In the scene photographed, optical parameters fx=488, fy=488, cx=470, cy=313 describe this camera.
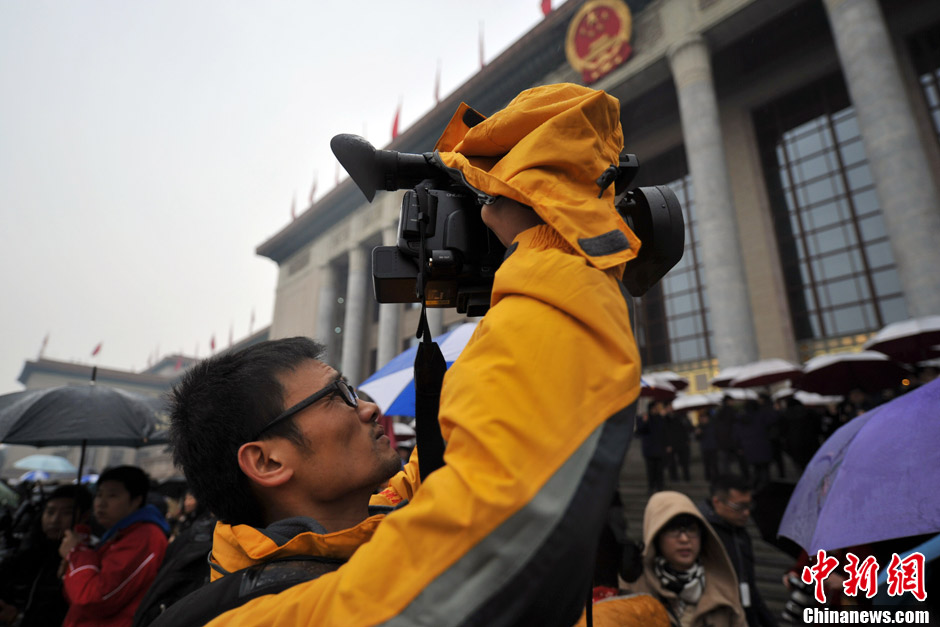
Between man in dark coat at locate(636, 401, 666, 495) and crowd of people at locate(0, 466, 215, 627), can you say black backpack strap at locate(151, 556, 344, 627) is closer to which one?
crowd of people at locate(0, 466, 215, 627)

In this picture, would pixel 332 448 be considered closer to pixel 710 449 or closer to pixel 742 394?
pixel 710 449

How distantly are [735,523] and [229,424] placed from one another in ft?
11.4

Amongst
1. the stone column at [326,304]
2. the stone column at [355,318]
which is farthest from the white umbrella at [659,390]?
the stone column at [326,304]

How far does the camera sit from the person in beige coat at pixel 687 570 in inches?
106

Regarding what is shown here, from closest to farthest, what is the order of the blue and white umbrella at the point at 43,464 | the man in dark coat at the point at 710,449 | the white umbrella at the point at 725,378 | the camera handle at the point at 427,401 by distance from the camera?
the camera handle at the point at 427,401 < the man in dark coat at the point at 710,449 < the white umbrella at the point at 725,378 < the blue and white umbrella at the point at 43,464

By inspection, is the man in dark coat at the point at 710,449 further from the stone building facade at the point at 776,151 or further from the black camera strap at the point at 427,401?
the black camera strap at the point at 427,401

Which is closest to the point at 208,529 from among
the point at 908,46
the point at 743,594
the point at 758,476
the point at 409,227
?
the point at 409,227

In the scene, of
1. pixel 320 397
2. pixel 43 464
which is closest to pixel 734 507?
pixel 320 397

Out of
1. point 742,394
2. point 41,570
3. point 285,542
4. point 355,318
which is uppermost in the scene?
point 355,318

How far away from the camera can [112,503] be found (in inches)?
116

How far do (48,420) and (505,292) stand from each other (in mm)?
4851

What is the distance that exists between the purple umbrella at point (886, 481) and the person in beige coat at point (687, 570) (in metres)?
0.98

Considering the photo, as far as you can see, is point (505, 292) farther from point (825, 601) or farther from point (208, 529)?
point (825, 601)

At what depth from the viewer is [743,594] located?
9.61 feet
